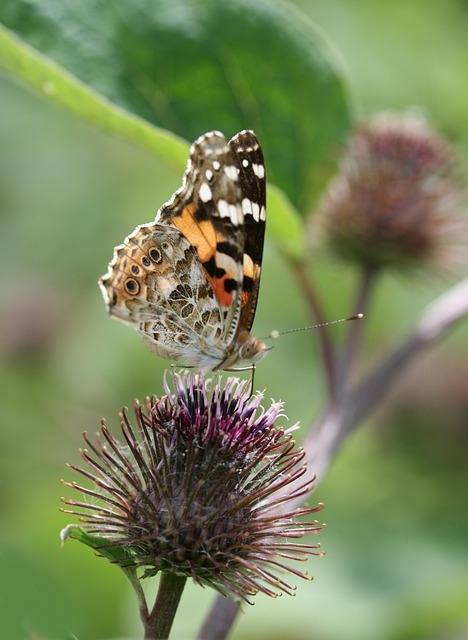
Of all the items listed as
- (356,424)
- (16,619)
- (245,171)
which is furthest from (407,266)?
(16,619)

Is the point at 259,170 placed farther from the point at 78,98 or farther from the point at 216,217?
the point at 78,98

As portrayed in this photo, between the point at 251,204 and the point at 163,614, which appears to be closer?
the point at 163,614

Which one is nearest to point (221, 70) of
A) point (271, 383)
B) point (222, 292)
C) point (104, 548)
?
point (222, 292)

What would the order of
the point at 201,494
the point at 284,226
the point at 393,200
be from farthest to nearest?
the point at 393,200 → the point at 284,226 → the point at 201,494

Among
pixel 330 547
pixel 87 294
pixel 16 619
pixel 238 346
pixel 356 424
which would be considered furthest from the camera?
pixel 87 294

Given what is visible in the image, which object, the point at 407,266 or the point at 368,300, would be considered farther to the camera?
the point at 407,266

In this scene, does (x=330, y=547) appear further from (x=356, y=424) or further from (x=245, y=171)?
(x=245, y=171)
